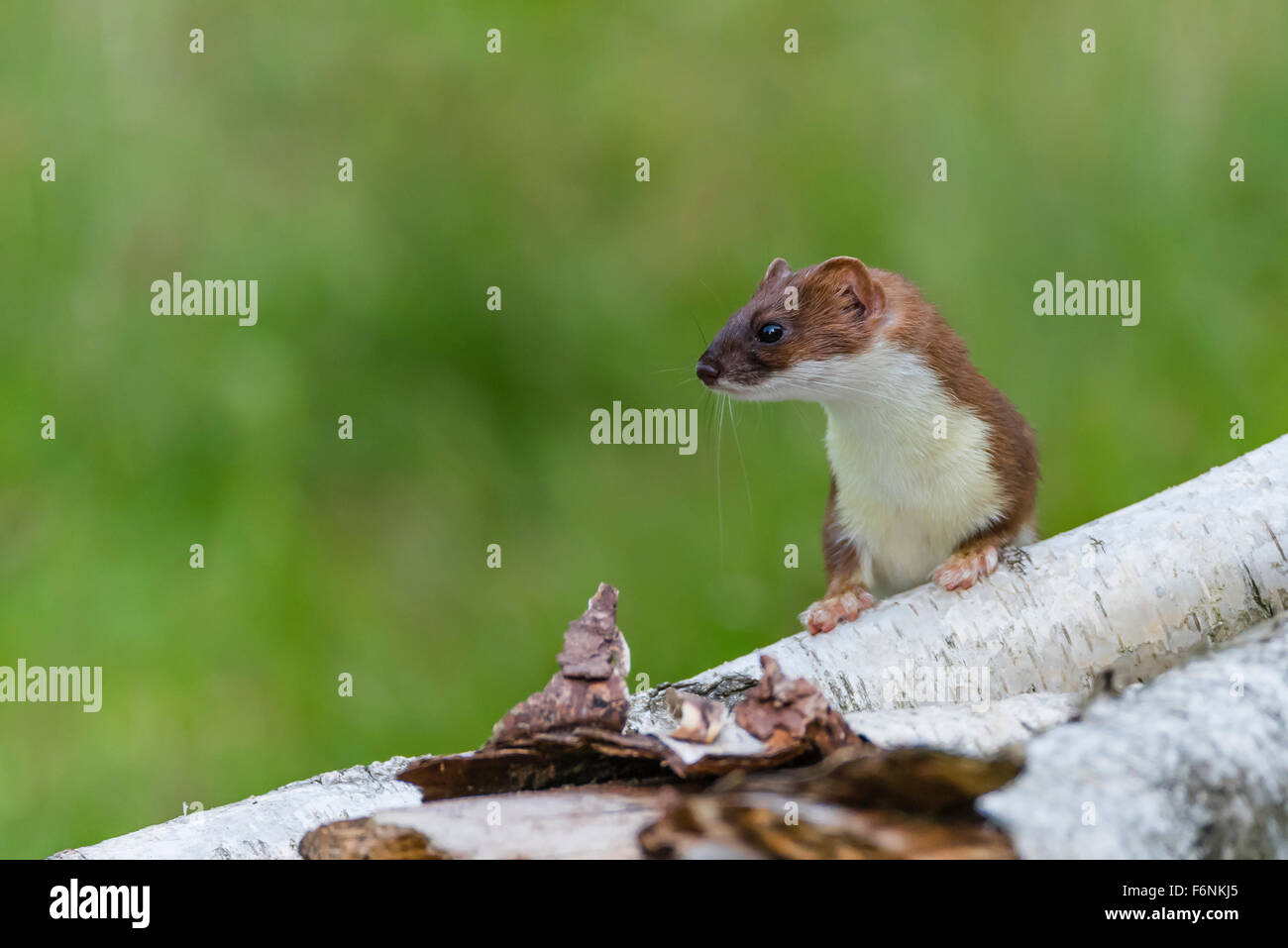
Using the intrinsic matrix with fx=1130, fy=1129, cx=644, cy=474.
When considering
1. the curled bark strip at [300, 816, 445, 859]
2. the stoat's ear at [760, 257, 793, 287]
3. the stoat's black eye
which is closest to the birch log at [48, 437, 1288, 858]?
A: the curled bark strip at [300, 816, 445, 859]

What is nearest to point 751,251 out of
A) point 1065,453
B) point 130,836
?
point 1065,453

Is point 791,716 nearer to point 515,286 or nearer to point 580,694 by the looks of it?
point 580,694

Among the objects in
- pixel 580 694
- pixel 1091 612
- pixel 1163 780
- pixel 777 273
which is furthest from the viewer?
pixel 777 273

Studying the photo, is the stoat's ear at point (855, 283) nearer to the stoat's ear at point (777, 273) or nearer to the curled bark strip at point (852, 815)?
the stoat's ear at point (777, 273)

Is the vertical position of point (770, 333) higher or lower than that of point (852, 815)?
higher

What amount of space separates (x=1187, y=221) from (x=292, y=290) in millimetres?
3786

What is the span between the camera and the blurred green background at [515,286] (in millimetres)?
4371

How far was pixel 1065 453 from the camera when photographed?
472cm

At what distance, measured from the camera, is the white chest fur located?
3.02 m

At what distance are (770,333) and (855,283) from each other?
10.3 inches

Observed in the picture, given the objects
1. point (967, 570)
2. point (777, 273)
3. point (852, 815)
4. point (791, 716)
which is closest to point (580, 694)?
point (791, 716)

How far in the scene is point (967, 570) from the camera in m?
2.67

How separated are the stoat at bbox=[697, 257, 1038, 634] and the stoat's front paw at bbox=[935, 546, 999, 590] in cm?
22

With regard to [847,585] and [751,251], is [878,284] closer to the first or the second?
[847,585]
